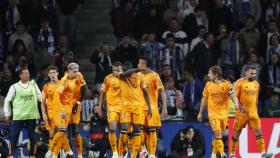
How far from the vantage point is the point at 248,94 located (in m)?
30.4

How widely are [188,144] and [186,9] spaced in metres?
6.15

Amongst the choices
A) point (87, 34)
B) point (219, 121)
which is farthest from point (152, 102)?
point (87, 34)

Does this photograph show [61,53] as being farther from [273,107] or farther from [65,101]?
[273,107]

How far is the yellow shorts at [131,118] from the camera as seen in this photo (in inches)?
1143

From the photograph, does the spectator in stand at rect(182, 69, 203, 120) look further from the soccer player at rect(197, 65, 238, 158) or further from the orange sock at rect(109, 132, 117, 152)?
the orange sock at rect(109, 132, 117, 152)

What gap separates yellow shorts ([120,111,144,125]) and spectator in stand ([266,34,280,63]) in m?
7.53

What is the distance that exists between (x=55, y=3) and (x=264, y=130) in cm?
907

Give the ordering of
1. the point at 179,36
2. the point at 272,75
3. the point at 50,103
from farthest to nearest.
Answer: the point at 179,36, the point at 272,75, the point at 50,103

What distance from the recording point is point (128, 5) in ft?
121

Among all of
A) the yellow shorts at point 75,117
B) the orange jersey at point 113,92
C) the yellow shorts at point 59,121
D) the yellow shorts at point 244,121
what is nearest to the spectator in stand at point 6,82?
the yellow shorts at point 75,117

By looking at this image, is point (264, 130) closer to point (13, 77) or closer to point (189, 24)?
point (189, 24)

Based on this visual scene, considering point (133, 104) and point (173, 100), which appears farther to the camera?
point (173, 100)

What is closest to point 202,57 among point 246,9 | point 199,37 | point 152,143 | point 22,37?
point 199,37

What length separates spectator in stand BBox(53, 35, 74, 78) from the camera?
113ft
